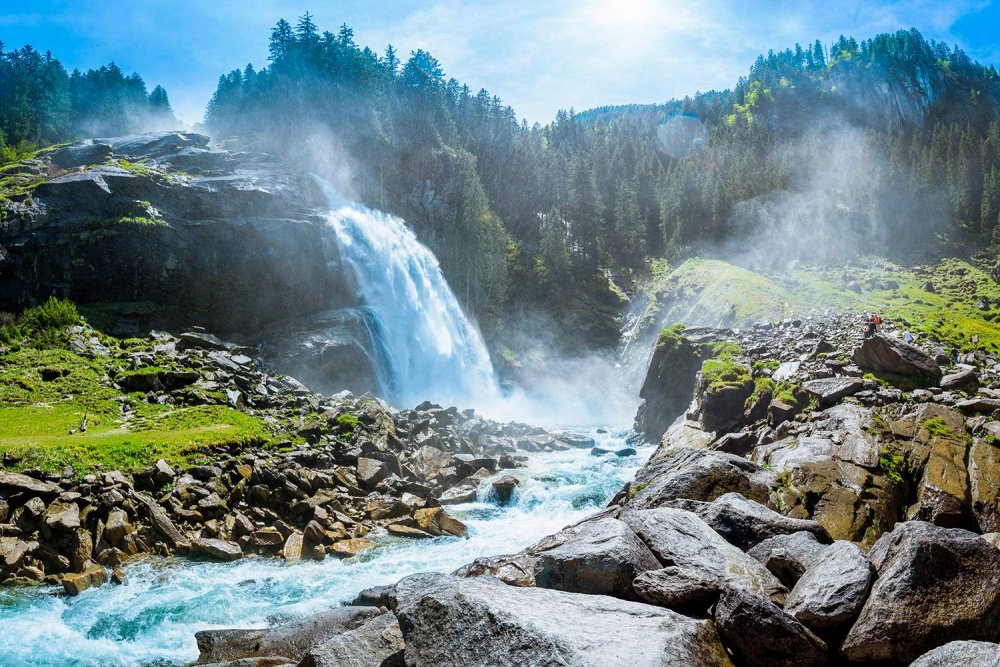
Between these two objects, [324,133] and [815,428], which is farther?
[324,133]

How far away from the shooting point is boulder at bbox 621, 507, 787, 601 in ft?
23.1

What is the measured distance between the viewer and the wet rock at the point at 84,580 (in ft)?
40.1

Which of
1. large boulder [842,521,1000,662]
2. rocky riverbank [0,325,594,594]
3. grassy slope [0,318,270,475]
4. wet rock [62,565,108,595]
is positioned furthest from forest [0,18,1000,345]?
large boulder [842,521,1000,662]

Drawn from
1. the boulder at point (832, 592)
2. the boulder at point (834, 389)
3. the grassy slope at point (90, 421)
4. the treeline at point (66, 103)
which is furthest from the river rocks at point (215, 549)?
the treeline at point (66, 103)

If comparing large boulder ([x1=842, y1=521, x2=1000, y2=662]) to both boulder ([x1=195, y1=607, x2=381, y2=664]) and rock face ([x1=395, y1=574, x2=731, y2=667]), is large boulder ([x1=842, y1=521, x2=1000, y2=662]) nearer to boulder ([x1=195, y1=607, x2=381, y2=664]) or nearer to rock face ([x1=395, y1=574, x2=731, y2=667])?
rock face ([x1=395, y1=574, x2=731, y2=667])

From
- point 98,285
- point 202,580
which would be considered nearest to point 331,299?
point 98,285

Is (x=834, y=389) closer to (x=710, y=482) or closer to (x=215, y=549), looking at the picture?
(x=710, y=482)

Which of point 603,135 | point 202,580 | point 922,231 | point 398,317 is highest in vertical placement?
point 603,135

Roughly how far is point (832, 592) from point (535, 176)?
298 ft

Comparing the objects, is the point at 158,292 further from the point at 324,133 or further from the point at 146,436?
the point at 324,133

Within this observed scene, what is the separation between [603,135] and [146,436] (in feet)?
351

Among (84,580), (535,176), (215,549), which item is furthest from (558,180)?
(84,580)

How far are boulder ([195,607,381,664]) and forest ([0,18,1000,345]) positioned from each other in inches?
2157

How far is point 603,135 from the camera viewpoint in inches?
4392
